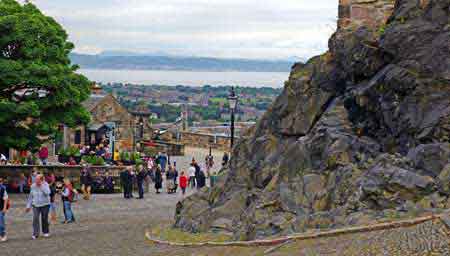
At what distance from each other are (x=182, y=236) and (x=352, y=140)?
13.7 ft

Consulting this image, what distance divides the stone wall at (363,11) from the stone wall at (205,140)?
33734 millimetres

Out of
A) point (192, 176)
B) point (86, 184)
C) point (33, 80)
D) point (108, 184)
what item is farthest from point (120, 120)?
point (86, 184)

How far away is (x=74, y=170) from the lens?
34500 millimetres

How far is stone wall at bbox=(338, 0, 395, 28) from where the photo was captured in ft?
69.9

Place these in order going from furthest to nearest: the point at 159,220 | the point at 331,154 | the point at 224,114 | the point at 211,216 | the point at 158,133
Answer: the point at 224,114, the point at 158,133, the point at 159,220, the point at 211,216, the point at 331,154

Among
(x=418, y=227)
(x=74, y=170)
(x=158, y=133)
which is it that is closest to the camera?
(x=418, y=227)

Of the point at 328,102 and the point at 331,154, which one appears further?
the point at 328,102

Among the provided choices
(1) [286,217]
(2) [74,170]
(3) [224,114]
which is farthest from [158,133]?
(3) [224,114]

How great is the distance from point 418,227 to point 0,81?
873 inches

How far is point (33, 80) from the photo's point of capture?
102ft

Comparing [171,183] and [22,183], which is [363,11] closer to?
[22,183]

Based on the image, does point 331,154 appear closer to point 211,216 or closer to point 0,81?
point 211,216

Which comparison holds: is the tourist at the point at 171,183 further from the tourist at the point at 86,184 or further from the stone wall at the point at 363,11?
the stone wall at the point at 363,11

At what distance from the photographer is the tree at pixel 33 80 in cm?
3100
